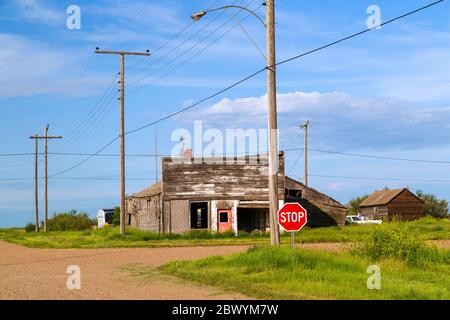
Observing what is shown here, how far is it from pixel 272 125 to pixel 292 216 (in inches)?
207

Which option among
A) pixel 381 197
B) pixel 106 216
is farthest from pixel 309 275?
pixel 106 216

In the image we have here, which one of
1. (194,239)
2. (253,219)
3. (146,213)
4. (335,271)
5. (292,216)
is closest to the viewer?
(335,271)

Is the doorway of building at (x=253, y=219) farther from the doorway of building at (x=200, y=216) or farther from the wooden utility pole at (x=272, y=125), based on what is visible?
the wooden utility pole at (x=272, y=125)

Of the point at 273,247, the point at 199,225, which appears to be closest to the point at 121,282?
the point at 273,247

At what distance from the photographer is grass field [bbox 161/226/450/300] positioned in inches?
518

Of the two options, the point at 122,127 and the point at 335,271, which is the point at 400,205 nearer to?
the point at 122,127

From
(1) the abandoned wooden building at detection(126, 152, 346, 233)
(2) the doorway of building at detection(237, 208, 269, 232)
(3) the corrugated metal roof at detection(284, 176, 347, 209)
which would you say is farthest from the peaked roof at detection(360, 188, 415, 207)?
(1) the abandoned wooden building at detection(126, 152, 346, 233)

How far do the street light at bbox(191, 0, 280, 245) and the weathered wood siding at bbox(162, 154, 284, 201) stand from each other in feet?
73.1

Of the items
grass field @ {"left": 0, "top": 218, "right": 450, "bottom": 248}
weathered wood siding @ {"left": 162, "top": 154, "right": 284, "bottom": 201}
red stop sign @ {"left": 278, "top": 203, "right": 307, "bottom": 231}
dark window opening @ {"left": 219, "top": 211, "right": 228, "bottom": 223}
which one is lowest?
grass field @ {"left": 0, "top": 218, "right": 450, "bottom": 248}

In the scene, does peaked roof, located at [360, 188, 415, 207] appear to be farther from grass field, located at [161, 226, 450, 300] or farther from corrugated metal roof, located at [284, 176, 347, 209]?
grass field, located at [161, 226, 450, 300]

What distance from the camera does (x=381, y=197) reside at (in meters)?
79.7

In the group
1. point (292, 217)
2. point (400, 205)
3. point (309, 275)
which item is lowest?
point (309, 275)

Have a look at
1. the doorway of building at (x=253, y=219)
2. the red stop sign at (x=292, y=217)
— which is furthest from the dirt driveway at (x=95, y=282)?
the doorway of building at (x=253, y=219)
